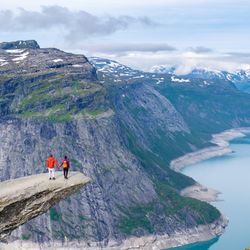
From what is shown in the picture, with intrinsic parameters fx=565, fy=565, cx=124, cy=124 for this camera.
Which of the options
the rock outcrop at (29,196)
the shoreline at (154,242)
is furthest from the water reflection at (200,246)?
the rock outcrop at (29,196)

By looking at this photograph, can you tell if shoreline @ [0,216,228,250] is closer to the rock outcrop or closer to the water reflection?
the water reflection

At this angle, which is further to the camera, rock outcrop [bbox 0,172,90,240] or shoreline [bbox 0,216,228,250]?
shoreline [bbox 0,216,228,250]

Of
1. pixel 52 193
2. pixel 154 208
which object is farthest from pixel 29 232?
pixel 52 193

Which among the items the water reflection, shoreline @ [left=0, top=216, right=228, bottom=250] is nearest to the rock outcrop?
shoreline @ [left=0, top=216, right=228, bottom=250]

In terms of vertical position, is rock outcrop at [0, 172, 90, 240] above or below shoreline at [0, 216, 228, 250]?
above

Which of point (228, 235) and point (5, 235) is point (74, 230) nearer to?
point (228, 235)

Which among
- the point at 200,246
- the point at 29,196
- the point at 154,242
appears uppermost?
the point at 29,196

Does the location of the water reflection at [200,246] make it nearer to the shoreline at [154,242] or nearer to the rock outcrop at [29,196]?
the shoreline at [154,242]

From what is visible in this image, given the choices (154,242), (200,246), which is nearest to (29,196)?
(154,242)

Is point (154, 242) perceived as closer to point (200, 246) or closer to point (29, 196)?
point (200, 246)
